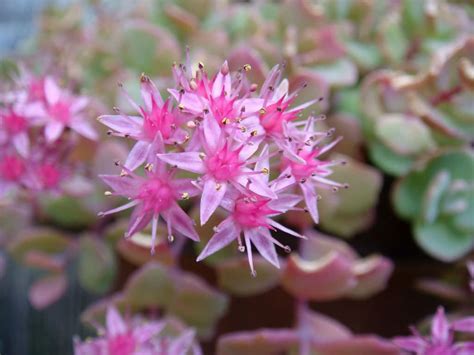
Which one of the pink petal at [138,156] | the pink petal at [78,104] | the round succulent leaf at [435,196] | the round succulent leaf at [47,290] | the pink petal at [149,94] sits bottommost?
the round succulent leaf at [47,290]

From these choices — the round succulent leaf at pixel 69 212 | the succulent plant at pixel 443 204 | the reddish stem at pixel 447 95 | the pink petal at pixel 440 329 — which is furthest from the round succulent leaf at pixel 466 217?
the round succulent leaf at pixel 69 212

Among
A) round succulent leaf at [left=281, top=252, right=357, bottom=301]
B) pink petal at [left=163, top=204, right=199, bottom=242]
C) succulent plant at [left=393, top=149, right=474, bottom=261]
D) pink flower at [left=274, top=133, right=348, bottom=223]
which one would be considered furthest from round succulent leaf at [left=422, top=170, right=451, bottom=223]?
pink petal at [left=163, top=204, right=199, bottom=242]

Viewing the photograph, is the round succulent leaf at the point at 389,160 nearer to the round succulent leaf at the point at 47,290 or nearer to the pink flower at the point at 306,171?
the pink flower at the point at 306,171

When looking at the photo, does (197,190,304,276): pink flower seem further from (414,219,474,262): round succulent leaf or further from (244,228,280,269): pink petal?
(414,219,474,262): round succulent leaf

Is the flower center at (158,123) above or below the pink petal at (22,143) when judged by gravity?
above

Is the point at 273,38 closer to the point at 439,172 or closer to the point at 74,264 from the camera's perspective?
the point at 439,172

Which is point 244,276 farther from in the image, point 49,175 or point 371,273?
point 49,175
